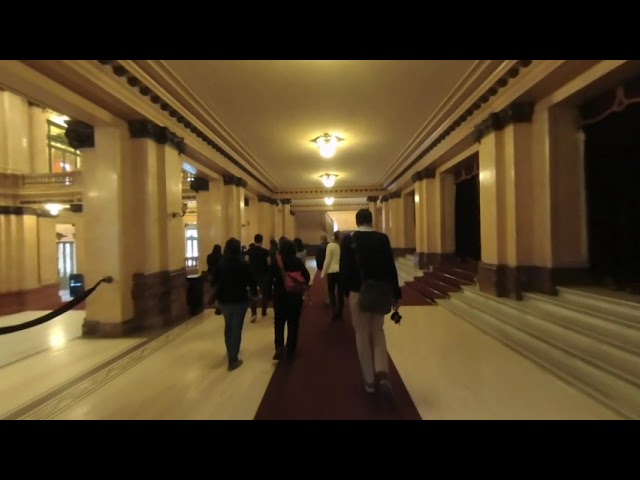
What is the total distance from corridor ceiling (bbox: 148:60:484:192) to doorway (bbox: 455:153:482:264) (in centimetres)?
135

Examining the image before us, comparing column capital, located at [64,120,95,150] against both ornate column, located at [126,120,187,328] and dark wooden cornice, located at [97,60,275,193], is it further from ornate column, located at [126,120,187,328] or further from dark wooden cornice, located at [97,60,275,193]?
dark wooden cornice, located at [97,60,275,193]

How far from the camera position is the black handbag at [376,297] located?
2.48 metres

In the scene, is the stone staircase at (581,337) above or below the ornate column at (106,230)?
below

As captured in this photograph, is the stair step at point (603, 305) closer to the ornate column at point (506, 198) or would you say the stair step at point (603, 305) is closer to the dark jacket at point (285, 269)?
the ornate column at point (506, 198)

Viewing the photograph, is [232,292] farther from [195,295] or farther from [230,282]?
[195,295]

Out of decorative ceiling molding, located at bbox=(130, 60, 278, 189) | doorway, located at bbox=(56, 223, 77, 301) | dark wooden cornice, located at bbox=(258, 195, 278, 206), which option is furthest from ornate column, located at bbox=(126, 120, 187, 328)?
doorway, located at bbox=(56, 223, 77, 301)

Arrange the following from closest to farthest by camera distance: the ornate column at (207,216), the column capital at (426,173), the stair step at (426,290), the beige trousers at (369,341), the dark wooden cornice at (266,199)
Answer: the beige trousers at (369,341) → the stair step at (426,290) → the ornate column at (207,216) → the column capital at (426,173) → the dark wooden cornice at (266,199)

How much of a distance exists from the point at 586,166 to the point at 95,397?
6.48 m

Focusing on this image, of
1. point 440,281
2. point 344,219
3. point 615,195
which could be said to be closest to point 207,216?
point 440,281

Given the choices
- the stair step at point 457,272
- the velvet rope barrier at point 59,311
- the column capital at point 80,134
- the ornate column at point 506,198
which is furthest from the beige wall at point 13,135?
the stair step at point 457,272

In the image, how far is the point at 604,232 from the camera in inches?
164

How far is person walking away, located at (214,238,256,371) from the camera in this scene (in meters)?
3.27

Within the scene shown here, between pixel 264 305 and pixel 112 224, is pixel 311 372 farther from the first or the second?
pixel 112 224

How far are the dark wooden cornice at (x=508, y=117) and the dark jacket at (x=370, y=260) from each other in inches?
141
